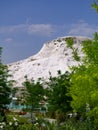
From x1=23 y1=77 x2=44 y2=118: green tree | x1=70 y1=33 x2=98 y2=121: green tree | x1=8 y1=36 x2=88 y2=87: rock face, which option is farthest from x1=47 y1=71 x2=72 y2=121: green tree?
x1=8 y1=36 x2=88 y2=87: rock face

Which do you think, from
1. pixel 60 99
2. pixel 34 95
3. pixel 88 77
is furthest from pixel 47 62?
pixel 88 77

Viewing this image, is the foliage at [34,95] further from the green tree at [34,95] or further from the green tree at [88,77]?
the green tree at [88,77]

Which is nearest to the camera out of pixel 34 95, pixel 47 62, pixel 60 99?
pixel 60 99

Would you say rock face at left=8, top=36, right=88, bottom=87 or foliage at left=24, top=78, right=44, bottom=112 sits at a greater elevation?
rock face at left=8, top=36, right=88, bottom=87

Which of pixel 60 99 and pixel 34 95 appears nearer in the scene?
pixel 60 99

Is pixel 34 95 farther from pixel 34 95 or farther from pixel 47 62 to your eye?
pixel 47 62

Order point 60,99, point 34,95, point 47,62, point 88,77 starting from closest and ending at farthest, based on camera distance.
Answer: point 88,77 < point 60,99 < point 34,95 < point 47,62

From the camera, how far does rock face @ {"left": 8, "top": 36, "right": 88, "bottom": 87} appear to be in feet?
325

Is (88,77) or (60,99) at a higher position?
(60,99)

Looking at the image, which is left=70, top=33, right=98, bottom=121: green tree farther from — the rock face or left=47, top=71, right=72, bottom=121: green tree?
the rock face

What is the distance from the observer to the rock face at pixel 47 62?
325 feet

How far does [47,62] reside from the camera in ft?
355

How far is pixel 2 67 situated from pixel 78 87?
34.7 feet

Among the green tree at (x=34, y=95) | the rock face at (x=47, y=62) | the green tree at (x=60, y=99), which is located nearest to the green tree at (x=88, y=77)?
the green tree at (x=60, y=99)
